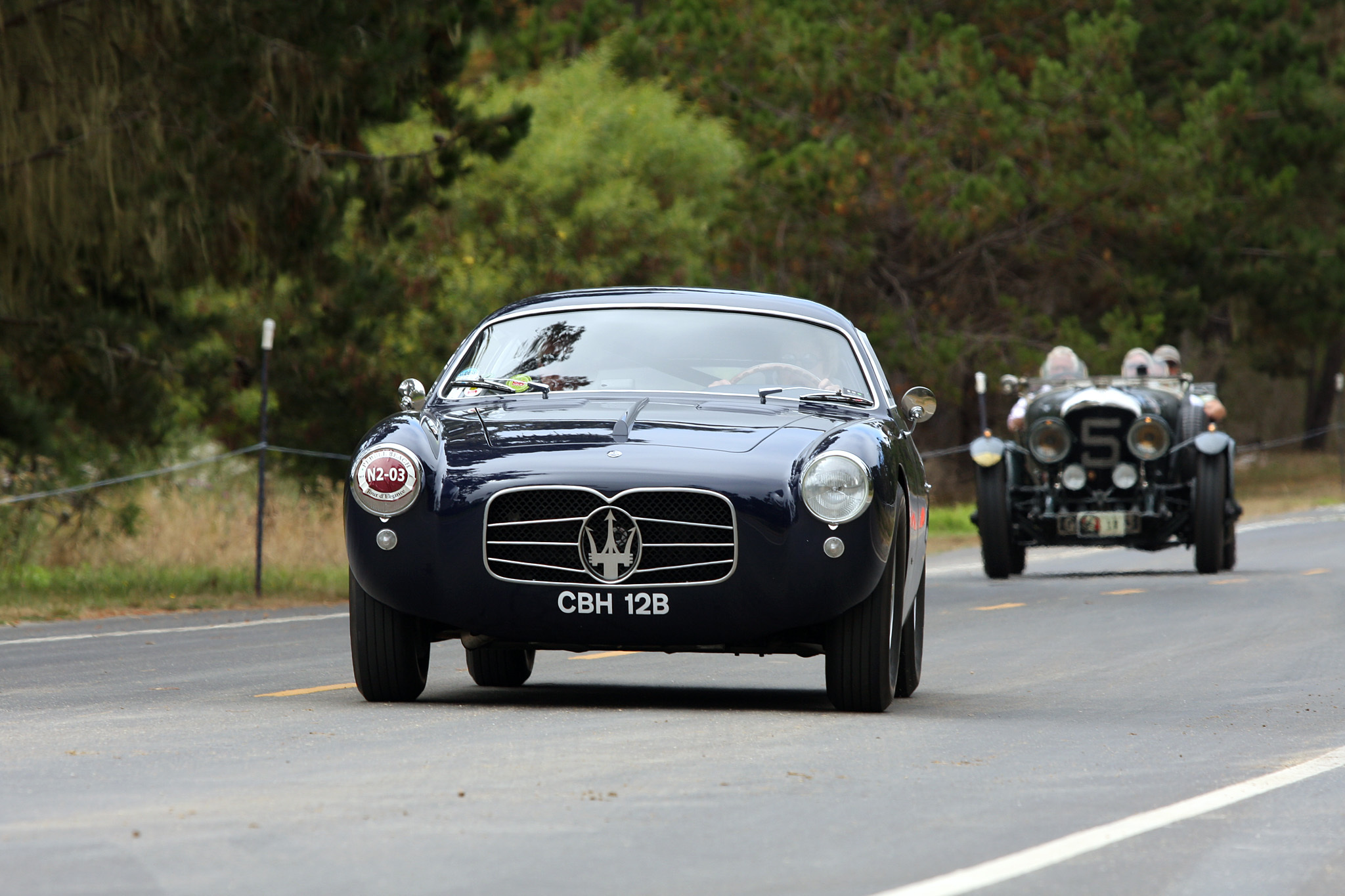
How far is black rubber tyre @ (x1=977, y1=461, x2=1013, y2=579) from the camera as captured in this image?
2139 cm

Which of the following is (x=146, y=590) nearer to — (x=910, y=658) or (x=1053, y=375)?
(x=910, y=658)

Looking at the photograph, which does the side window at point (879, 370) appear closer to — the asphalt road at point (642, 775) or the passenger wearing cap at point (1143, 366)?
the asphalt road at point (642, 775)

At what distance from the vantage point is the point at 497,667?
10.0m

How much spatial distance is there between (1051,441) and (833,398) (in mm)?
12457

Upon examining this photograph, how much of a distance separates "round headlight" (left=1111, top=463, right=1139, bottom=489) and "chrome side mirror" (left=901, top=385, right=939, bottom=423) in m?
11.3

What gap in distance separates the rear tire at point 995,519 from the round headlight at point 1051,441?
340 millimetres

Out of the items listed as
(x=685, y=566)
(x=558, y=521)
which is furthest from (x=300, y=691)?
(x=685, y=566)

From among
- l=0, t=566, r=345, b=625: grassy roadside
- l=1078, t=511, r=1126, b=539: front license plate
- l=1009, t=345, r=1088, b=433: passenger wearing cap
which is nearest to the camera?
l=0, t=566, r=345, b=625: grassy roadside

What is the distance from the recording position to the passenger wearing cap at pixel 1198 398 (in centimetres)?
2123

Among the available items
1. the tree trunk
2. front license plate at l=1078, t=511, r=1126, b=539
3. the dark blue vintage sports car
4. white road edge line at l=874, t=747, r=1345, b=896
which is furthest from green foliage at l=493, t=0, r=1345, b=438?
white road edge line at l=874, t=747, r=1345, b=896

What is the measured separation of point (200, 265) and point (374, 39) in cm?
250

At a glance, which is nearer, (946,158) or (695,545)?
(695,545)

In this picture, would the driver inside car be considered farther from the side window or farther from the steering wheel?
the side window

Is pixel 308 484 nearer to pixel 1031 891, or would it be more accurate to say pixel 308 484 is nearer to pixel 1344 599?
pixel 1344 599
